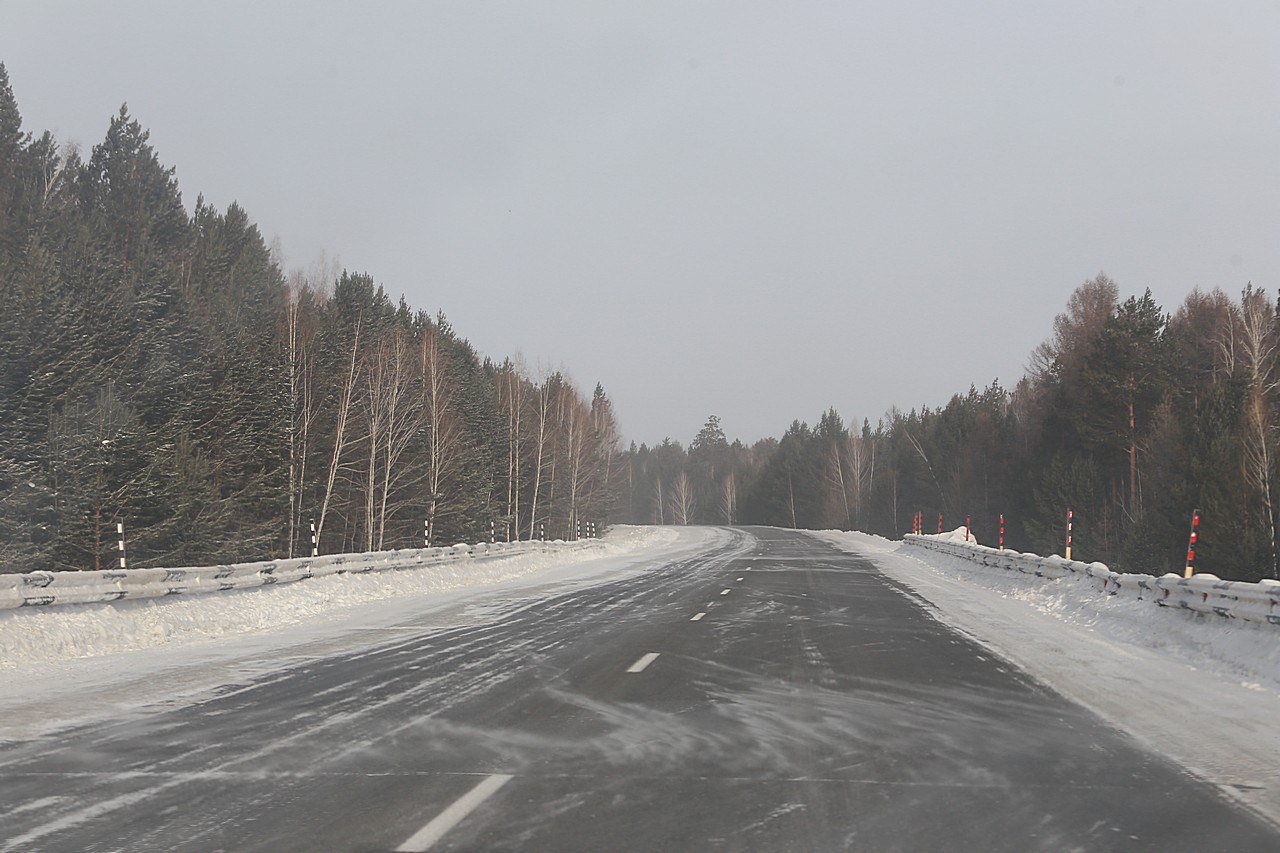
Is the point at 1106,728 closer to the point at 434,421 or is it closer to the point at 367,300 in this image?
the point at 434,421

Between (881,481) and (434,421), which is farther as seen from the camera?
(881,481)

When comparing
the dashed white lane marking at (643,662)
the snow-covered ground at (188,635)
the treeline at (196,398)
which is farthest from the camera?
the treeline at (196,398)

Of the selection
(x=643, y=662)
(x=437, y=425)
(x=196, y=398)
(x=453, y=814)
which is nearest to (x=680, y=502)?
(x=437, y=425)

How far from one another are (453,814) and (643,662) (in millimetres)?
6592

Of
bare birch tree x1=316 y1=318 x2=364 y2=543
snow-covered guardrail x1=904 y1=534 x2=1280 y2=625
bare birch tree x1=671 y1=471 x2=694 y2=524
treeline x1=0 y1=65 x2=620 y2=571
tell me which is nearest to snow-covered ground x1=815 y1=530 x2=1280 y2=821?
snow-covered guardrail x1=904 y1=534 x2=1280 y2=625

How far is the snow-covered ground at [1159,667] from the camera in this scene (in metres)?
7.50

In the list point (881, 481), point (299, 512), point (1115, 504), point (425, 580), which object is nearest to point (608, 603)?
point (425, 580)

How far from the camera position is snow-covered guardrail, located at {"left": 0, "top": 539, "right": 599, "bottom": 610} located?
14.3 m

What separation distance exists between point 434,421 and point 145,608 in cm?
3995

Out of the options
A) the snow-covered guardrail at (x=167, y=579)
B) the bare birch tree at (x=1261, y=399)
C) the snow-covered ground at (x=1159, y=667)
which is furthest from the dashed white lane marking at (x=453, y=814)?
the bare birch tree at (x=1261, y=399)

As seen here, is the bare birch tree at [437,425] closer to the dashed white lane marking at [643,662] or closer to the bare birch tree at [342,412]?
the bare birch tree at [342,412]

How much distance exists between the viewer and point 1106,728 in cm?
836

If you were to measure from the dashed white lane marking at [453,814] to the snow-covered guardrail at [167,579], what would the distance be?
1081 cm

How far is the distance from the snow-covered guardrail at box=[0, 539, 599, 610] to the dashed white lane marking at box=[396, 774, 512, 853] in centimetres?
1081
